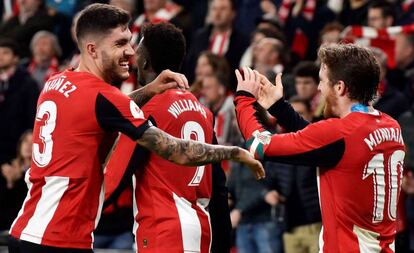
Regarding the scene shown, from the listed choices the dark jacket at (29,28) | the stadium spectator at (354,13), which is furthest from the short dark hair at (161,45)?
the dark jacket at (29,28)

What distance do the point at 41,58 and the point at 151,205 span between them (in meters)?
8.27

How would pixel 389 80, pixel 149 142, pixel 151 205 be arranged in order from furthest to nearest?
pixel 389 80 → pixel 151 205 → pixel 149 142

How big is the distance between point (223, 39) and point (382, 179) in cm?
721

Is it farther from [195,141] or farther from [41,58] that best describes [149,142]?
[41,58]

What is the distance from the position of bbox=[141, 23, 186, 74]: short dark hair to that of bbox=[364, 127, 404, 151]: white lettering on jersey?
54.5 inches

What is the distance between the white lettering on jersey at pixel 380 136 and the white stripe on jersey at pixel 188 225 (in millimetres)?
1182

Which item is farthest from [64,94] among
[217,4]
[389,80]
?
[217,4]

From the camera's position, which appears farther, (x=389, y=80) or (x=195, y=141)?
(x=389, y=80)

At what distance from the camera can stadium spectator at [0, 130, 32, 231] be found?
38.4ft

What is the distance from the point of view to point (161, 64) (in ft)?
22.2

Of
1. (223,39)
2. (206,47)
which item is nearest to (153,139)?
(223,39)

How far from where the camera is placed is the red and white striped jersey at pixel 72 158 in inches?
239

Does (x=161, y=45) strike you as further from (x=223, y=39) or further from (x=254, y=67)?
(x=223, y=39)

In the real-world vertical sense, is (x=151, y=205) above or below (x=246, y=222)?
above
